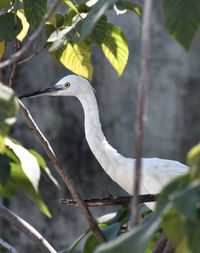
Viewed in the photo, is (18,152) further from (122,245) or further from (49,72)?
(49,72)

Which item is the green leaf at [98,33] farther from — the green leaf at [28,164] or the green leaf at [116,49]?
the green leaf at [28,164]

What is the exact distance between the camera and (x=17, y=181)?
3.85ft

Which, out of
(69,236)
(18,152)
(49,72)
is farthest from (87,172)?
(18,152)

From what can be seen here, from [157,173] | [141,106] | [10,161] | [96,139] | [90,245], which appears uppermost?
[141,106]

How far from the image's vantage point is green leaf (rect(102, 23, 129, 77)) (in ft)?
3.19

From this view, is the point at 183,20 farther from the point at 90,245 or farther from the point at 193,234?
the point at 90,245

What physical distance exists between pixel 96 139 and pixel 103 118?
122cm

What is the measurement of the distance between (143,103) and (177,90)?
2.42 metres

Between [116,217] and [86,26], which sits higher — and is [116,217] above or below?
below

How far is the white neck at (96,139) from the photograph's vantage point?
4.94ft

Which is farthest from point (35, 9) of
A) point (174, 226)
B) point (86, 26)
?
point (174, 226)

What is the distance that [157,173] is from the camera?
63.8 inches

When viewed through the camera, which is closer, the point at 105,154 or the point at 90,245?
the point at 90,245

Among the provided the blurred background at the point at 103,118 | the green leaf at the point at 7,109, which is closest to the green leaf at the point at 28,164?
the green leaf at the point at 7,109
